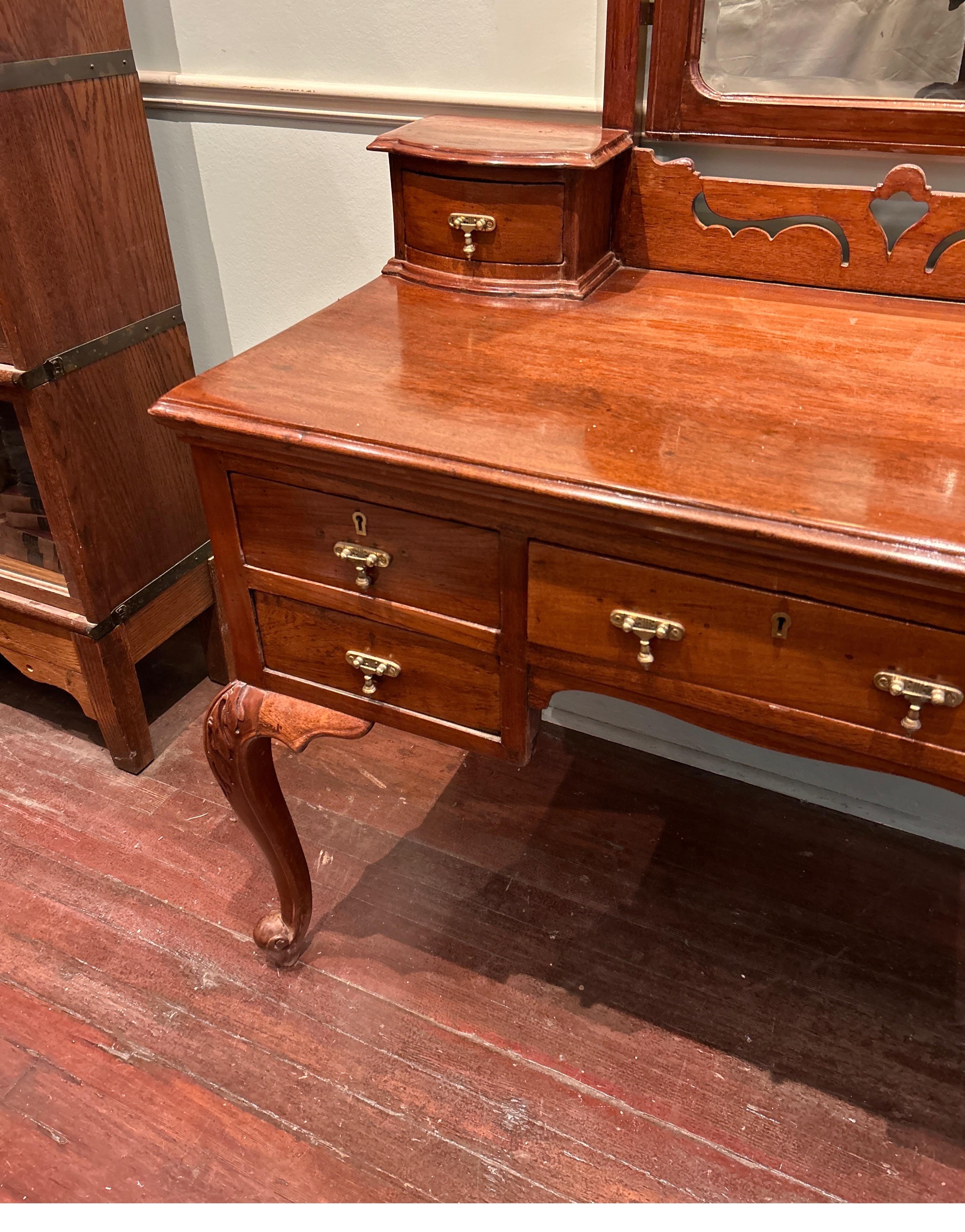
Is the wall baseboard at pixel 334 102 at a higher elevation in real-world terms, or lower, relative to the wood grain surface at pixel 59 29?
lower

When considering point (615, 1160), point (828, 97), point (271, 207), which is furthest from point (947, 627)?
point (271, 207)

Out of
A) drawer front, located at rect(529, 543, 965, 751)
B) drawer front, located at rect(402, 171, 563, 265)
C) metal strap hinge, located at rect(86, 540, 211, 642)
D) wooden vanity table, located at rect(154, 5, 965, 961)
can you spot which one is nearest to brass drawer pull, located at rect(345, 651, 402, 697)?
wooden vanity table, located at rect(154, 5, 965, 961)

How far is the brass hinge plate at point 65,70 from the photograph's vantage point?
137 centimetres

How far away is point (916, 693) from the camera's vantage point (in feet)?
2.79

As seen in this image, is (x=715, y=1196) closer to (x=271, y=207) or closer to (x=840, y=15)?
(x=840, y=15)

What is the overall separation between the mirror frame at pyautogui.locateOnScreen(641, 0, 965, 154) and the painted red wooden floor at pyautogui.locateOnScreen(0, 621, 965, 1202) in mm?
1128

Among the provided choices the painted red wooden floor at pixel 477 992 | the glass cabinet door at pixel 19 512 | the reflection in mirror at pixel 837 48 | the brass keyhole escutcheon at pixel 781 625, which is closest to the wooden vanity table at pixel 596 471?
the brass keyhole escutcheon at pixel 781 625

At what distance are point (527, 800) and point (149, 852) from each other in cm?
69

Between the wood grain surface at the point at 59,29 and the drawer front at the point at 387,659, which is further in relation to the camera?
the wood grain surface at the point at 59,29

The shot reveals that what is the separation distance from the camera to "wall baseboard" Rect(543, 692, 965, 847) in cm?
171

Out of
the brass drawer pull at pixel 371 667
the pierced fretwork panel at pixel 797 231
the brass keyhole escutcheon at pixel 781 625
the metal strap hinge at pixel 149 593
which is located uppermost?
the pierced fretwork panel at pixel 797 231

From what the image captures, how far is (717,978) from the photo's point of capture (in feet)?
4.97

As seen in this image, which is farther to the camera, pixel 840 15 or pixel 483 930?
pixel 483 930

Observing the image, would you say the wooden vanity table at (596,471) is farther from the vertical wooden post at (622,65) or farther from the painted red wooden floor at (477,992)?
the painted red wooden floor at (477,992)
